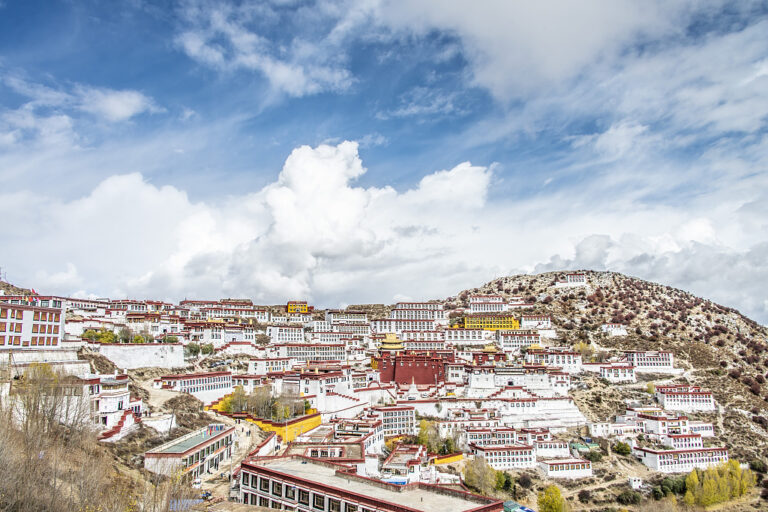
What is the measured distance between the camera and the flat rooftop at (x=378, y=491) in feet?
65.5

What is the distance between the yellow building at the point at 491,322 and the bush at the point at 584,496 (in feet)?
136

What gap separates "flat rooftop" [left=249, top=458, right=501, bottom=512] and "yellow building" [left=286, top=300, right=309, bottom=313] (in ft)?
222

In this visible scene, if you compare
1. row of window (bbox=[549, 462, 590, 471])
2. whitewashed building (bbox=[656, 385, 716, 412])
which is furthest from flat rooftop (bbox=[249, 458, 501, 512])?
whitewashed building (bbox=[656, 385, 716, 412])

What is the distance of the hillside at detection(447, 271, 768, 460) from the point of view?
206ft

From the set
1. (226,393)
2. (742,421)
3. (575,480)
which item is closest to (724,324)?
(742,421)

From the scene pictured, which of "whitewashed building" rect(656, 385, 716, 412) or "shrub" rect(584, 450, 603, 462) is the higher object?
"whitewashed building" rect(656, 385, 716, 412)

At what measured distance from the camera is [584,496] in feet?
149

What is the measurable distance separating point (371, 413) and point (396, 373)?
43.1ft

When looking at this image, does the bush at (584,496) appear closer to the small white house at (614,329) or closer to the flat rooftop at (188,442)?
the flat rooftop at (188,442)

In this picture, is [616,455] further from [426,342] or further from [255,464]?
[255,464]

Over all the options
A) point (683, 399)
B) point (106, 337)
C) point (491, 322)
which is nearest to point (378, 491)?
point (106, 337)

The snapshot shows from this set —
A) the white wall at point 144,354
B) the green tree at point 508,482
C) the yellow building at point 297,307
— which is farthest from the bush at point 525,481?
the yellow building at point 297,307

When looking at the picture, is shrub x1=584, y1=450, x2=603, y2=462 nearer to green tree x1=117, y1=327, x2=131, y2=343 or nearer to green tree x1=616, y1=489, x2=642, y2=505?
green tree x1=616, y1=489, x2=642, y2=505

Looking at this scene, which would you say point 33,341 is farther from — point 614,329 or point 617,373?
point 614,329
